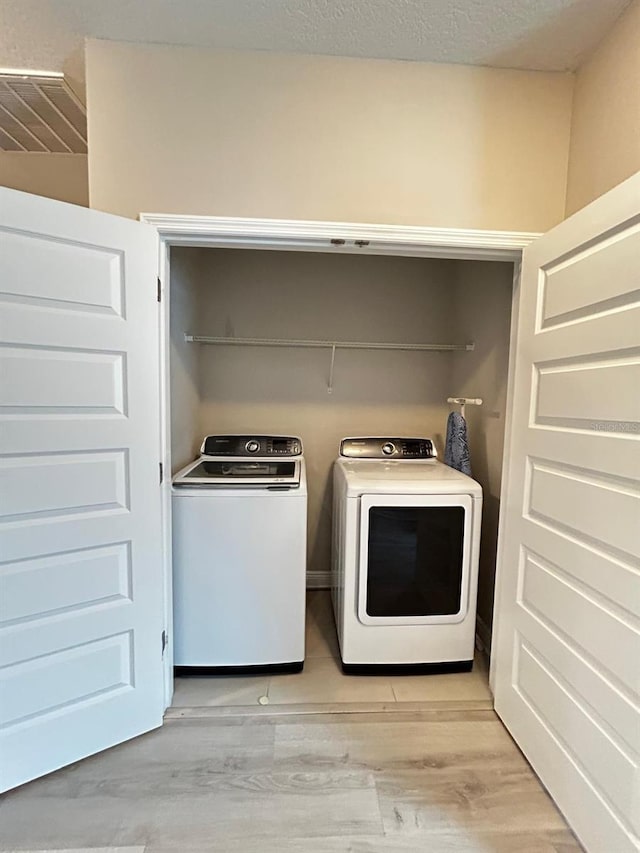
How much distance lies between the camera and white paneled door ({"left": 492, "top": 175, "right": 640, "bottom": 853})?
1109mm

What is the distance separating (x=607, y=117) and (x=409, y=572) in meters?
1.93

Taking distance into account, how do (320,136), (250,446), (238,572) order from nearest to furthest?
(320,136) → (238,572) → (250,446)

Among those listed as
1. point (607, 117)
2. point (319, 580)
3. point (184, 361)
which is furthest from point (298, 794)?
point (607, 117)

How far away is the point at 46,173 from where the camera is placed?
2342 mm

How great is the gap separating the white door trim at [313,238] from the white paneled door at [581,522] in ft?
0.53

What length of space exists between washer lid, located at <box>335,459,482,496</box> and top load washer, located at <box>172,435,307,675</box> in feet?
0.92

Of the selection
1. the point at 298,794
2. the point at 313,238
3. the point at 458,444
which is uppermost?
the point at 313,238

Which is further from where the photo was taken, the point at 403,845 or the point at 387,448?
the point at 387,448

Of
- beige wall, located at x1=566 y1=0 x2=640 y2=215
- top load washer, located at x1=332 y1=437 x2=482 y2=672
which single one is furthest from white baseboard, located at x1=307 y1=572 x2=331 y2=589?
beige wall, located at x1=566 y1=0 x2=640 y2=215

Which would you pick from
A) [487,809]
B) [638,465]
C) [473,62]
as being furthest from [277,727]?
[473,62]

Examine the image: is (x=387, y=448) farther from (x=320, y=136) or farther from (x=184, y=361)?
(x=320, y=136)

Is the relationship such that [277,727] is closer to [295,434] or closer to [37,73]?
[295,434]

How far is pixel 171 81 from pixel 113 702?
7.57ft

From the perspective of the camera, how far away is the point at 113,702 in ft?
5.20
